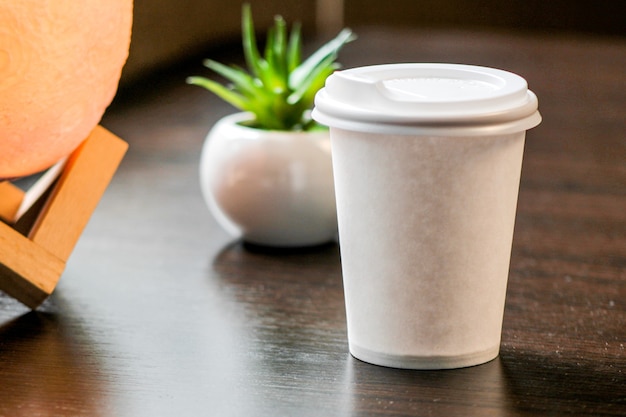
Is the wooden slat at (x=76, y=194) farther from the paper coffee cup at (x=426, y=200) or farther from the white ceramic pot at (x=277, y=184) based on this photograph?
the paper coffee cup at (x=426, y=200)

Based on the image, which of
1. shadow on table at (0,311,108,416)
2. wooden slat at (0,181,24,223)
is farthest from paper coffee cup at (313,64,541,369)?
wooden slat at (0,181,24,223)

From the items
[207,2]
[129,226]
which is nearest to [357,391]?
[129,226]

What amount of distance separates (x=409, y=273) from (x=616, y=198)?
0.60 meters

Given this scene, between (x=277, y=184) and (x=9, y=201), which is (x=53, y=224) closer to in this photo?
(x=9, y=201)

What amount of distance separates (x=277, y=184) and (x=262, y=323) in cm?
21

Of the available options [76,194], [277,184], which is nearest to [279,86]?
[277,184]

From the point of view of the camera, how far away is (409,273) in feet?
2.10

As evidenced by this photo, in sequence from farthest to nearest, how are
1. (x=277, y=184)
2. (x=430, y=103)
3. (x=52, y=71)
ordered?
(x=277, y=184)
(x=52, y=71)
(x=430, y=103)

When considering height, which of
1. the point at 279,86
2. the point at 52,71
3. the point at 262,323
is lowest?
the point at 262,323

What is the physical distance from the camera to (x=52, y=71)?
2.28 feet

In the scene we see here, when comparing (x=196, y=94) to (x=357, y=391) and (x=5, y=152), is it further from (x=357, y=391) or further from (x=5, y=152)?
(x=357, y=391)

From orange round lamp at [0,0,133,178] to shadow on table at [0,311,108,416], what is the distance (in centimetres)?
13

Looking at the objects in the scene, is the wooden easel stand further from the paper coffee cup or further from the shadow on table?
the paper coffee cup

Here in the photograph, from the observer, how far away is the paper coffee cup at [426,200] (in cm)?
60
